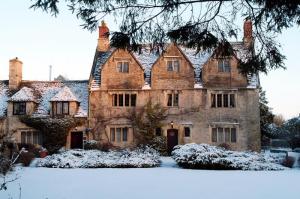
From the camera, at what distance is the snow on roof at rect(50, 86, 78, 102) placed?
32.7 metres

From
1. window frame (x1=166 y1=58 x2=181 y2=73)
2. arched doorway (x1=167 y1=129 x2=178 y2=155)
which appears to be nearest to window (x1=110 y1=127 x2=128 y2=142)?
arched doorway (x1=167 y1=129 x2=178 y2=155)

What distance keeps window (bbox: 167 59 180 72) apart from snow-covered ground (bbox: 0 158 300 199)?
1684cm

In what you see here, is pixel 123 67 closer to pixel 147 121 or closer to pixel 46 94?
pixel 147 121

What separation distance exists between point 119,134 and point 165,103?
181 inches

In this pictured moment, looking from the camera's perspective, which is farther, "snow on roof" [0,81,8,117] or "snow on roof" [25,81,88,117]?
"snow on roof" [0,81,8,117]

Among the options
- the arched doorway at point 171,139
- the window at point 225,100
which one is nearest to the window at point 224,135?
the window at point 225,100

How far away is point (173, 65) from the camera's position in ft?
110

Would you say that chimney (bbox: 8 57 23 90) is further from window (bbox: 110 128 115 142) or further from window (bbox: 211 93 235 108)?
window (bbox: 211 93 235 108)

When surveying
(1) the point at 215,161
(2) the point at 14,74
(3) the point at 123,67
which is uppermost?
(3) the point at 123,67

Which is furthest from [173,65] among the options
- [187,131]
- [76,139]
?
[76,139]

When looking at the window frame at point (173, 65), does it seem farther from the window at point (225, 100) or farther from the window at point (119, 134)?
Result: the window at point (119, 134)

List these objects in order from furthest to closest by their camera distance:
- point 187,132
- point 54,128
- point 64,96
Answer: point 64,96
point 187,132
point 54,128

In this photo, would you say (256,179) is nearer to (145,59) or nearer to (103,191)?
(103,191)

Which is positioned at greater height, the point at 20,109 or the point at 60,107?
the point at 60,107
